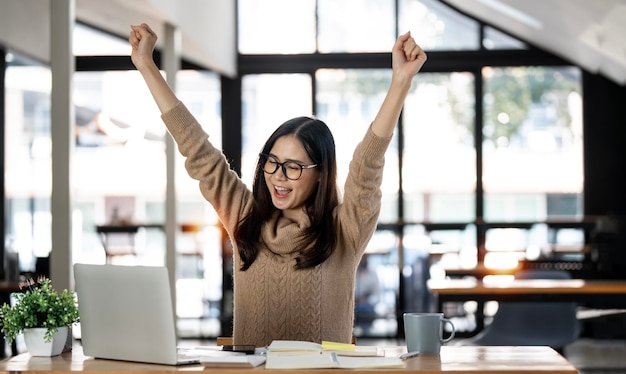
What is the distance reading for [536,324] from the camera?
5773 millimetres

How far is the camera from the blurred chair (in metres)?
5.67

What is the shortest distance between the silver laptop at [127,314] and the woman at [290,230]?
36cm

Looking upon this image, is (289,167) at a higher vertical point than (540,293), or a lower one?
higher

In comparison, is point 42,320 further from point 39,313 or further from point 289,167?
point 289,167

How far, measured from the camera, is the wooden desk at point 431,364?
2135mm

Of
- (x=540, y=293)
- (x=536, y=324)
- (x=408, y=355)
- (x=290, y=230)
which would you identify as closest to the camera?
→ (x=408, y=355)

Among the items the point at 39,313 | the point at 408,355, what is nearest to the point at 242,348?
the point at 408,355

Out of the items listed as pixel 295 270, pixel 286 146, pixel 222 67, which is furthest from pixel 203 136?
pixel 222 67

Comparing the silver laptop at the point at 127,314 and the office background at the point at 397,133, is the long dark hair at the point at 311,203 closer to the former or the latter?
the silver laptop at the point at 127,314

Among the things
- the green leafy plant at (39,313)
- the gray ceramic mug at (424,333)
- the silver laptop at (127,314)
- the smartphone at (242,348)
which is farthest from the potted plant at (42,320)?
the gray ceramic mug at (424,333)

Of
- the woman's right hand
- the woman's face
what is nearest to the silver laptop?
the woman's face

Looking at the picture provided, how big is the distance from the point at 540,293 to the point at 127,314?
322 cm

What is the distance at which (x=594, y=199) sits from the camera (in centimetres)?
969

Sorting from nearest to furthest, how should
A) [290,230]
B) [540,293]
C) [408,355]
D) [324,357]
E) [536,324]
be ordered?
[324,357]
[408,355]
[290,230]
[540,293]
[536,324]
